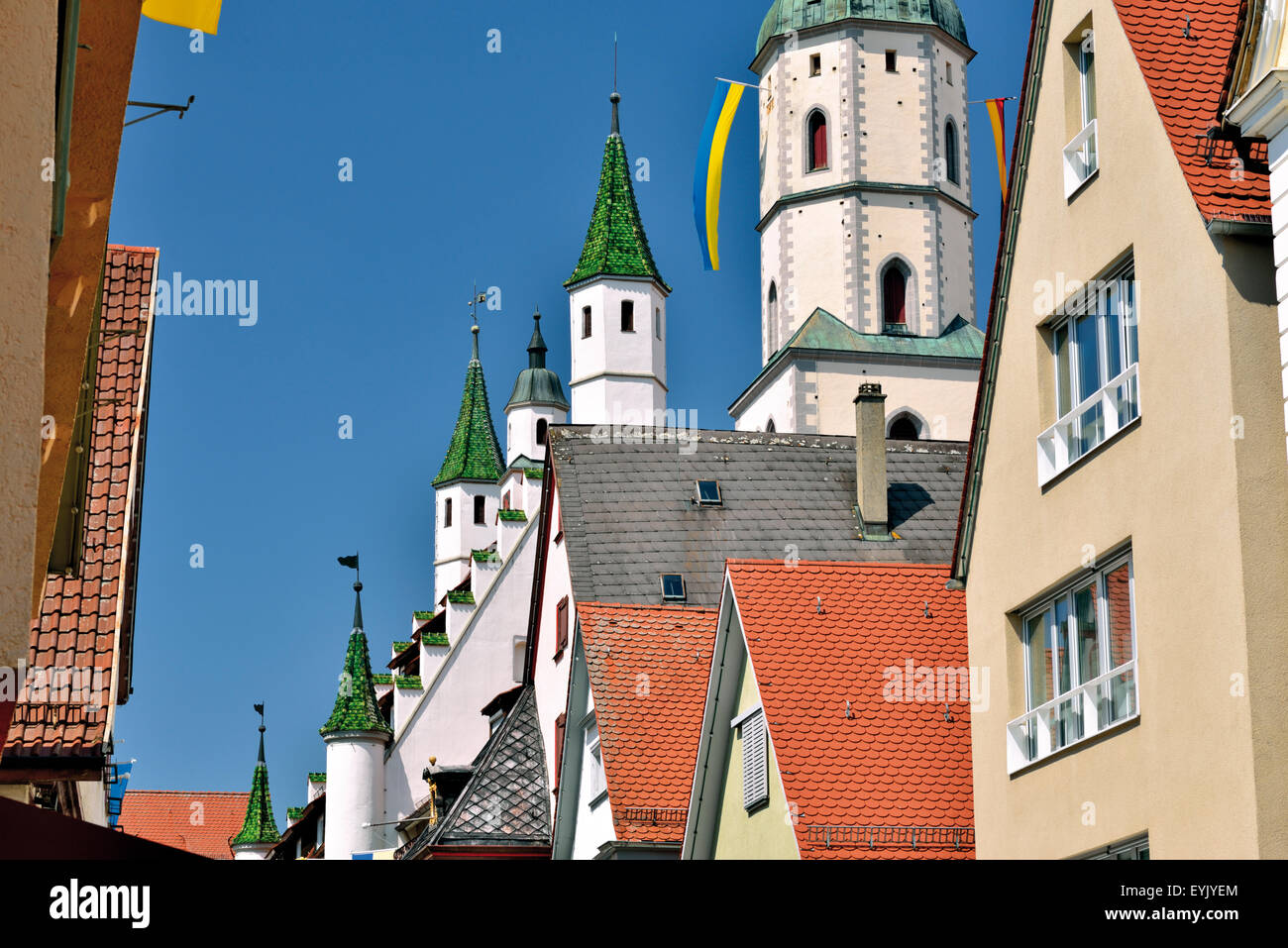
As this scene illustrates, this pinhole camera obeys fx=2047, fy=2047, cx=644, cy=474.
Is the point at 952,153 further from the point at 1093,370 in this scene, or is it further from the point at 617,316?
the point at 1093,370

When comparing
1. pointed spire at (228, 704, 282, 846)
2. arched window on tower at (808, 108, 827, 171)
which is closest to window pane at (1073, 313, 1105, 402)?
arched window on tower at (808, 108, 827, 171)

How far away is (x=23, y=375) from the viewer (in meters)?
6.61

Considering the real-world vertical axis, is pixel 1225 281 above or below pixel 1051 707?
above

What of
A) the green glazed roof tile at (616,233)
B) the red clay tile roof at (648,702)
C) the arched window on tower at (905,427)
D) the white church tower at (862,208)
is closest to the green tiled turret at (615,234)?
the green glazed roof tile at (616,233)

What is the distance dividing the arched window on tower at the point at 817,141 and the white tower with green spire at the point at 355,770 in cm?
1940

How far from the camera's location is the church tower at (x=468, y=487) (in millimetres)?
95938

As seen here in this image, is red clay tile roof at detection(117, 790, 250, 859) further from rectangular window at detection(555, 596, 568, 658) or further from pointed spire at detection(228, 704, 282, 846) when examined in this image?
rectangular window at detection(555, 596, 568, 658)

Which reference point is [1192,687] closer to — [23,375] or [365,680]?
[23,375]

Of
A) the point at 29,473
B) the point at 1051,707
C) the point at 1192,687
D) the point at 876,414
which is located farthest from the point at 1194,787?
the point at 876,414

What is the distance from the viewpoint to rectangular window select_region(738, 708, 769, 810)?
20703 millimetres

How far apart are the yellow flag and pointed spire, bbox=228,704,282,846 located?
247 ft

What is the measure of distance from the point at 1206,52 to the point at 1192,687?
5.14 metres

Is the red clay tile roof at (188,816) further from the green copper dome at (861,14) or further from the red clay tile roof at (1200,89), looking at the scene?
the red clay tile roof at (1200,89)

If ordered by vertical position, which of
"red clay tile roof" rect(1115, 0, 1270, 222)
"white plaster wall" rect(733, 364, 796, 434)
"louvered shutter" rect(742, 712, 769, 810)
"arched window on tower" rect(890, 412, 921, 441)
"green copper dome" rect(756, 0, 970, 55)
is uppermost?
"green copper dome" rect(756, 0, 970, 55)
